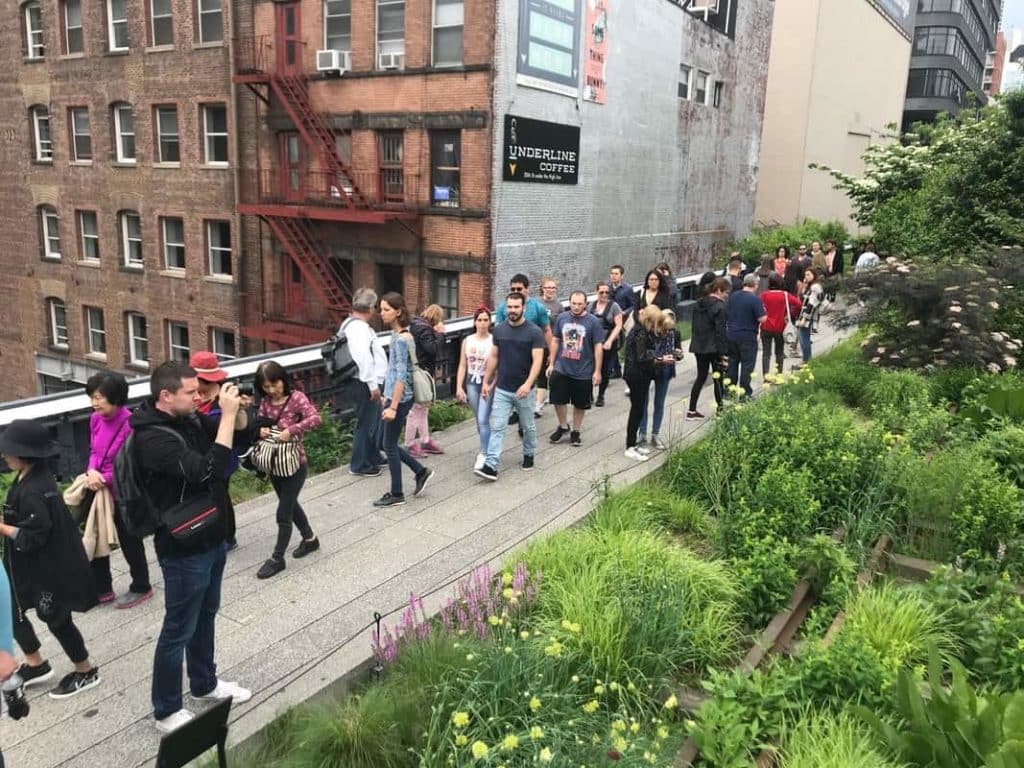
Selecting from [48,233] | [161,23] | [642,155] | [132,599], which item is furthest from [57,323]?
[132,599]

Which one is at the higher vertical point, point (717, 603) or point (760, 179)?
point (760, 179)

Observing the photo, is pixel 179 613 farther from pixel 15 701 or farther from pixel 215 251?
pixel 215 251

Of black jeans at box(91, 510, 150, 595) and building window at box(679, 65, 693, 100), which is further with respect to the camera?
building window at box(679, 65, 693, 100)

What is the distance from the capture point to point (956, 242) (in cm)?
1399

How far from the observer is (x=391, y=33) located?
67.1ft

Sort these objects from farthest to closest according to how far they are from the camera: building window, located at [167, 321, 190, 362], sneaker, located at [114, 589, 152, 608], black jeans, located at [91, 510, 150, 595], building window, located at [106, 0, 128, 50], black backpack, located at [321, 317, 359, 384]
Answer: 1. building window, located at [167, 321, 190, 362]
2. building window, located at [106, 0, 128, 50]
3. black backpack, located at [321, 317, 359, 384]
4. sneaker, located at [114, 589, 152, 608]
5. black jeans, located at [91, 510, 150, 595]

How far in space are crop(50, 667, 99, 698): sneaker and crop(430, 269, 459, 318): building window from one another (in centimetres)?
1672

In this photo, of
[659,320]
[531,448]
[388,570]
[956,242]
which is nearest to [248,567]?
[388,570]

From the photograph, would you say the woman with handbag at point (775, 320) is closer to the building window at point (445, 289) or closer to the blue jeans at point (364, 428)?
the blue jeans at point (364, 428)

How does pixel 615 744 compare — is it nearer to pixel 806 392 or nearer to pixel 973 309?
pixel 806 392

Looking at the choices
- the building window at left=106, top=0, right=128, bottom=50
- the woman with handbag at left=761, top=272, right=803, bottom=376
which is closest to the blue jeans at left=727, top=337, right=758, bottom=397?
the woman with handbag at left=761, top=272, right=803, bottom=376

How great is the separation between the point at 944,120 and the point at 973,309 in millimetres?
14860

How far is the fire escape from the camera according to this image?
842 inches

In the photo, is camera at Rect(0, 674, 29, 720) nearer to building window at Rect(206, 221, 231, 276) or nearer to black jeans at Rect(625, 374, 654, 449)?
black jeans at Rect(625, 374, 654, 449)
